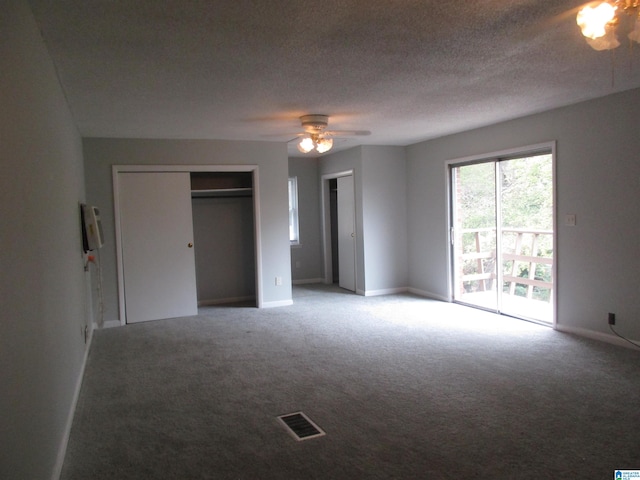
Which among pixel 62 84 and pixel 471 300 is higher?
pixel 62 84

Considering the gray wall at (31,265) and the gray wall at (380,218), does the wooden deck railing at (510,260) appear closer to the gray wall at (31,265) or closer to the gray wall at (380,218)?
the gray wall at (380,218)

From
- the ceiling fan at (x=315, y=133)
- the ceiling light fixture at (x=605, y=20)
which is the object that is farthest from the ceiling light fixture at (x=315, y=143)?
the ceiling light fixture at (x=605, y=20)

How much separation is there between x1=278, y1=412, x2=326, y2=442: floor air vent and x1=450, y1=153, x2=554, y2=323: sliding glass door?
11.1ft

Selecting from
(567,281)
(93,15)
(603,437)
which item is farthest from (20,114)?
(567,281)

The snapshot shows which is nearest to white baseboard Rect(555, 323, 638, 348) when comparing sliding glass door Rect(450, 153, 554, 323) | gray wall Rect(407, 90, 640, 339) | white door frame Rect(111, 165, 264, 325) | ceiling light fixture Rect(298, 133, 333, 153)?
gray wall Rect(407, 90, 640, 339)

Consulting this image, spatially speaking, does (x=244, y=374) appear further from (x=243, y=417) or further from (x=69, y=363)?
(x=69, y=363)

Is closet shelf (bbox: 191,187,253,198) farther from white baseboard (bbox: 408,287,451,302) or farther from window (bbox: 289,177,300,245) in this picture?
white baseboard (bbox: 408,287,451,302)

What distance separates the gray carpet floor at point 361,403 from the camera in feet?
8.52

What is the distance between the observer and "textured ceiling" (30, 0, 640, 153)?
238 centimetres

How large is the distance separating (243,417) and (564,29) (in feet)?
10.1

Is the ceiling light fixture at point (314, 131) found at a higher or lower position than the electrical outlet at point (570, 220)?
higher

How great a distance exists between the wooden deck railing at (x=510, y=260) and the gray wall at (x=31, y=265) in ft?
15.2

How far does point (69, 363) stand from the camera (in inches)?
124

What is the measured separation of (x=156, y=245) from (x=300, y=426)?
147 inches
